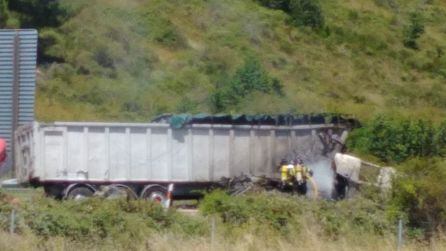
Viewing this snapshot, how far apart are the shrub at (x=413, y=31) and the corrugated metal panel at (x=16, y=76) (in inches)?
1817

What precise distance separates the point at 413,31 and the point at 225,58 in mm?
16746

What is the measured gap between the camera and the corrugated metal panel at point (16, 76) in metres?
20.3

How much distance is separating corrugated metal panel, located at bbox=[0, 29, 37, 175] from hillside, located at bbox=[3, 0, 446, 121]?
63.4ft

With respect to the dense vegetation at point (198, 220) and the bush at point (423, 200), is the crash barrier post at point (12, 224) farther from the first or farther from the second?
the bush at point (423, 200)

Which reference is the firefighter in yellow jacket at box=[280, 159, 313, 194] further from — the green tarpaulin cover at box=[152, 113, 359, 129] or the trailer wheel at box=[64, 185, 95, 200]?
the trailer wheel at box=[64, 185, 95, 200]

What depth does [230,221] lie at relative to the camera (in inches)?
723

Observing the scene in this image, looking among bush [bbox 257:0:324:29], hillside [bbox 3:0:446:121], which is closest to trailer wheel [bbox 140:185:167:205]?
hillside [bbox 3:0:446:121]

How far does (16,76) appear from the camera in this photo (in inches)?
801

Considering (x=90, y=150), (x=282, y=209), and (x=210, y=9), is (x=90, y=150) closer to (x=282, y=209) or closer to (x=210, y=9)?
(x=282, y=209)

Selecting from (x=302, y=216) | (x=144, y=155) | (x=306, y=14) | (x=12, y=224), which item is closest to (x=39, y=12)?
(x=306, y=14)

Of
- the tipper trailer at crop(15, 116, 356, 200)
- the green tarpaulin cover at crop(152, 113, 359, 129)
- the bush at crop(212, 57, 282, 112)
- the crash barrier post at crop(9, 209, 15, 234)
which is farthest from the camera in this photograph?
the bush at crop(212, 57, 282, 112)

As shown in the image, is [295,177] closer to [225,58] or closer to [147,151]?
[147,151]

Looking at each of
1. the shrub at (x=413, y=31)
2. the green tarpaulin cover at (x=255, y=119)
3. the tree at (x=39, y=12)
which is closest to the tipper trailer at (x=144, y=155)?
the green tarpaulin cover at (x=255, y=119)

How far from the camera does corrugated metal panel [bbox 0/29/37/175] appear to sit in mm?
20266
